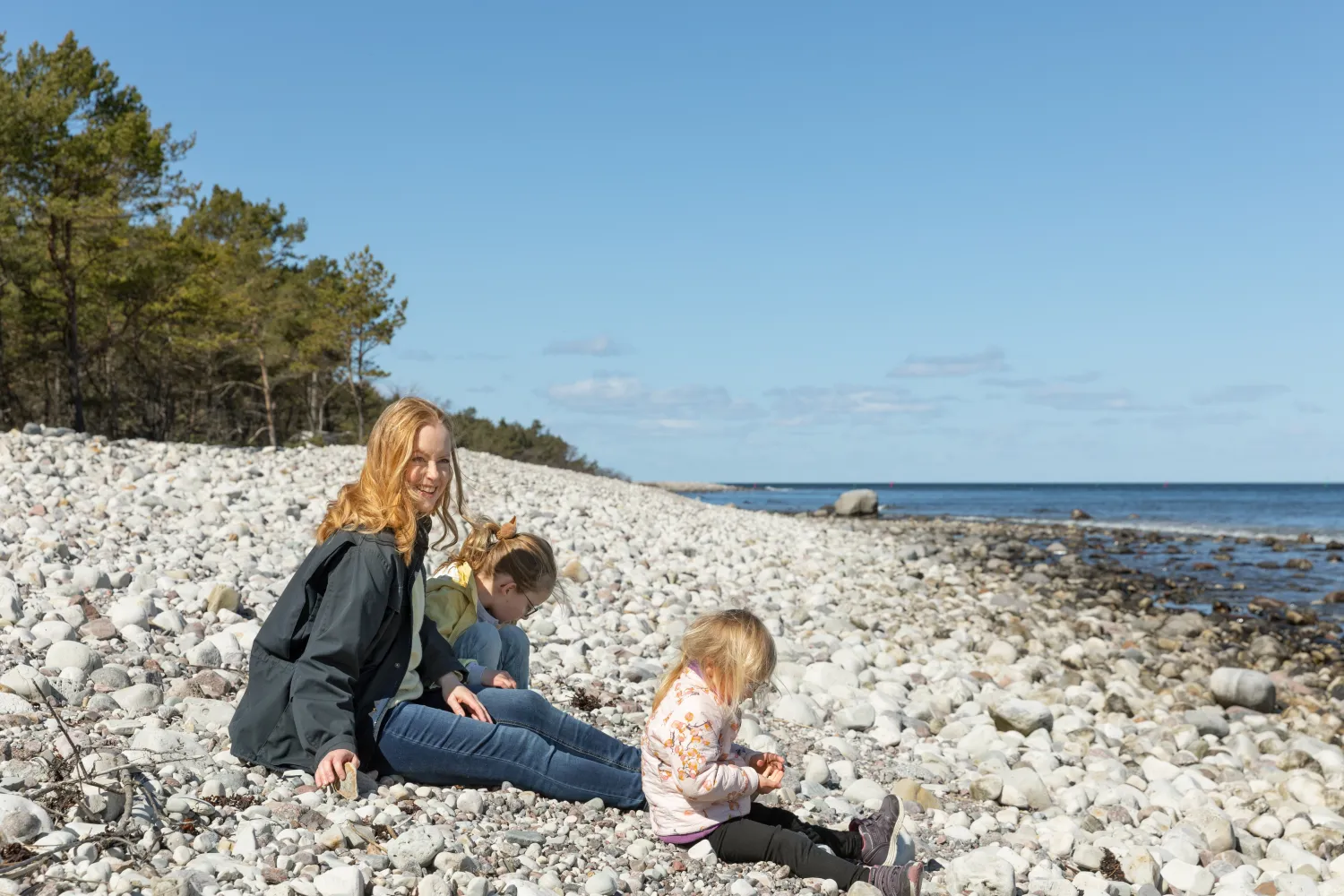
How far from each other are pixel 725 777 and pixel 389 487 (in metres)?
1.64

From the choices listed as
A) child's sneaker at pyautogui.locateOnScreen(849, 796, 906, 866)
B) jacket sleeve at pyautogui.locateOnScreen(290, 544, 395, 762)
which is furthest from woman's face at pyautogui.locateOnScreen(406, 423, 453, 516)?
child's sneaker at pyautogui.locateOnScreen(849, 796, 906, 866)

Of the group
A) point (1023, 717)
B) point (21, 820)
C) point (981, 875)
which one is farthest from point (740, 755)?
point (1023, 717)

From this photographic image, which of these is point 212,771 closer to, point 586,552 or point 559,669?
point 559,669

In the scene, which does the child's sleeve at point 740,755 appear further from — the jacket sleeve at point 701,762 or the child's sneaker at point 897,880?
the child's sneaker at point 897,880

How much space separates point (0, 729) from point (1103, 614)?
464 inches

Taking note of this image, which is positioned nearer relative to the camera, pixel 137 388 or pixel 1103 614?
pixel 1103 614

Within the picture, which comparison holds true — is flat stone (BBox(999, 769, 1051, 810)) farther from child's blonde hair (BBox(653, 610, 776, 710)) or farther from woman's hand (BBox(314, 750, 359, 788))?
woman's hand (BBox(314, 750, 359, 788))

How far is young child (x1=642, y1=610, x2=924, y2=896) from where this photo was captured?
3535mm

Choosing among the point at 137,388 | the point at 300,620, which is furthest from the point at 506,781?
the point at 137,388

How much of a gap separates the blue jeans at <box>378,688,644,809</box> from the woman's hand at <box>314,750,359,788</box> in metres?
0.28

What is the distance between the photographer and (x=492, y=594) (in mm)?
4477

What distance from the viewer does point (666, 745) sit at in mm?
3574

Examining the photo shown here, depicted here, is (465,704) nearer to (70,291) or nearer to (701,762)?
(701,762)

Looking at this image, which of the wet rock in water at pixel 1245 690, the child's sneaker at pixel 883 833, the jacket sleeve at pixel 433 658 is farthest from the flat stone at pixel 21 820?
the wet rock in water at pixel 1245 690
